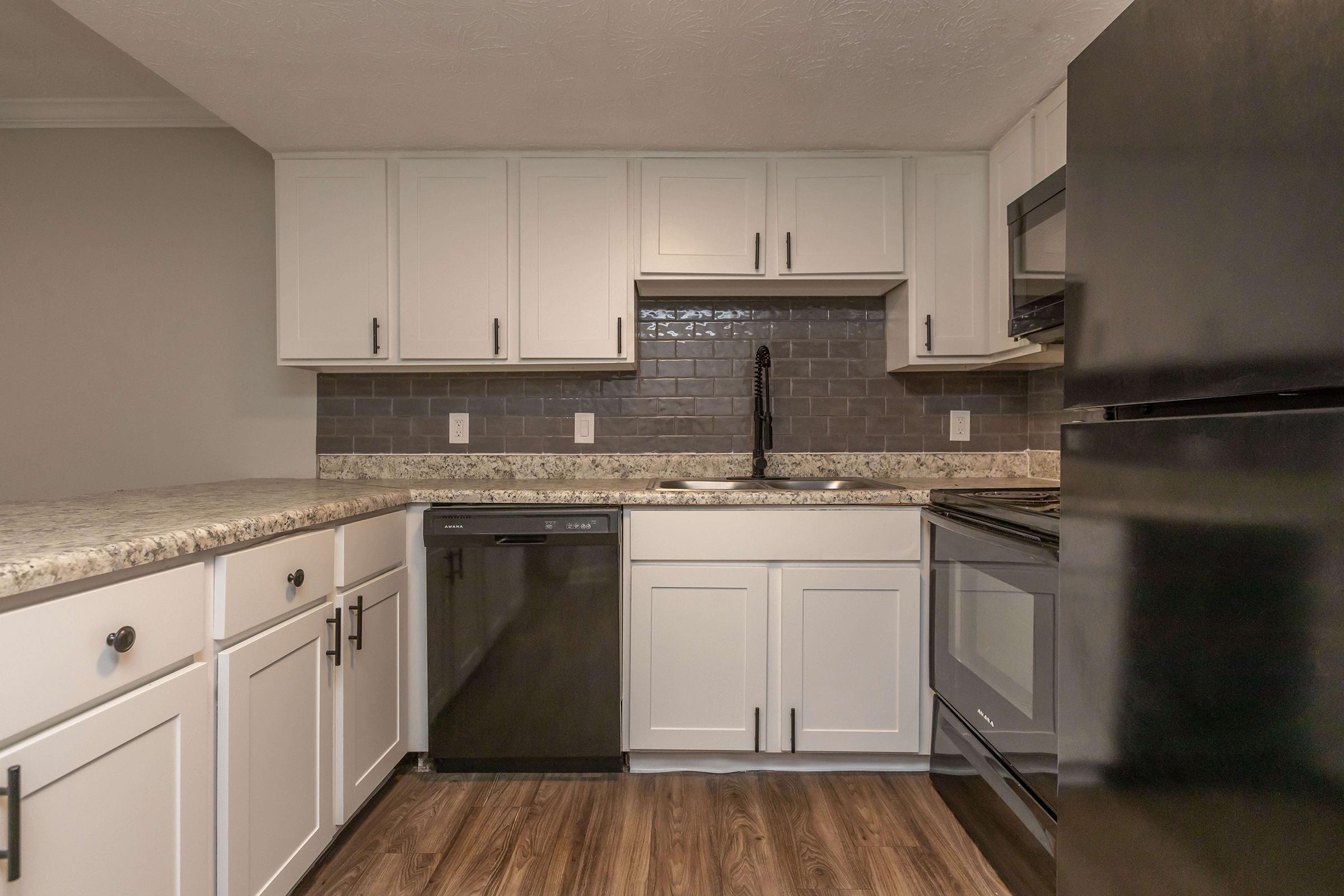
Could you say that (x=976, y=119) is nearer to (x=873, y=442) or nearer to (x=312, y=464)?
(x=873, y=442)

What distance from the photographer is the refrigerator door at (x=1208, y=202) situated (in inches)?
19.7

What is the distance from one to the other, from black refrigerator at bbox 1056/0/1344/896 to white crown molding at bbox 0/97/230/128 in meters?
3.03

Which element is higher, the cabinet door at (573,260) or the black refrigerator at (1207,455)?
the cabinet door at (573,260)

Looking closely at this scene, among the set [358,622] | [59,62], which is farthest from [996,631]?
[59,62]

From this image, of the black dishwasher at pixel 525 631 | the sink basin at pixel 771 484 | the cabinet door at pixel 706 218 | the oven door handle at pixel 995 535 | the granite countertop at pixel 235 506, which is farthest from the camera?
the sink basin at pixel 771 484

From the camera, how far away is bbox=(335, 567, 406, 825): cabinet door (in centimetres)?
173

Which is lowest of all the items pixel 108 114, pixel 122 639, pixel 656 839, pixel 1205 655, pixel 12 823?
pixel 656 839

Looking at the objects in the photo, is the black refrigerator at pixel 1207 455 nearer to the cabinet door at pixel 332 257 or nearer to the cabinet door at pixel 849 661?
the cabinet door at pixel 849 661

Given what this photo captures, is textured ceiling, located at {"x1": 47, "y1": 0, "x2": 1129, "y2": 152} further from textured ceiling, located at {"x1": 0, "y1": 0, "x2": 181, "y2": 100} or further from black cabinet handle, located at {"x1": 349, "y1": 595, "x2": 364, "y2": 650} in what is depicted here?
black cabinet handle, located at {"x1": 349, "y1": 595, "x2": 364, "y2": 650}

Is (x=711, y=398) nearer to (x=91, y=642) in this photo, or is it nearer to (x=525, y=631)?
(x=525, y=631)

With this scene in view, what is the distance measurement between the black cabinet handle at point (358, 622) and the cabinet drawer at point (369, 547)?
6 cm

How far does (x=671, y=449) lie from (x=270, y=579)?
1.58 meters

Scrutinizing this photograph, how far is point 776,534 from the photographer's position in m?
2.15

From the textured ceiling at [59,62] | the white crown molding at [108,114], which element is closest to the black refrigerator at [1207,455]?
the textured ceiling at [59,62]
